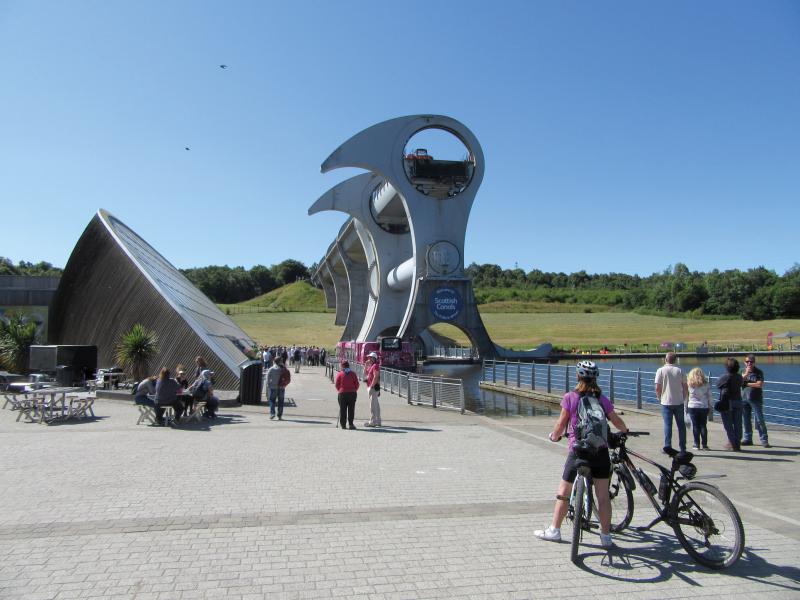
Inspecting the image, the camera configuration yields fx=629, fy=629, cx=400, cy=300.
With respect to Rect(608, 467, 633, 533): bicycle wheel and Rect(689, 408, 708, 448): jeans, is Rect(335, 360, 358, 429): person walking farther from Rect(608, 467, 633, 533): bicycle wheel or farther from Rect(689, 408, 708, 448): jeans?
Rect(608, 467, 633, 533): bicycle wheel

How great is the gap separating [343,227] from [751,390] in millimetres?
59451

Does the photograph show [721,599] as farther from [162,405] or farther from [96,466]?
[162,405]

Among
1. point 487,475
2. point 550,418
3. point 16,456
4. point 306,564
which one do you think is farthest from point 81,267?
point 306,564

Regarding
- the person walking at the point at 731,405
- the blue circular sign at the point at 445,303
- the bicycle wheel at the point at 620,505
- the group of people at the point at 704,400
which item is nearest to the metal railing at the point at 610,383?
the group of people at the point at 704,400

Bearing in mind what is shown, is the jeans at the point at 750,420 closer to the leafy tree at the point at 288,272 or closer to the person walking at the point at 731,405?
the person walking at the point at 731,405

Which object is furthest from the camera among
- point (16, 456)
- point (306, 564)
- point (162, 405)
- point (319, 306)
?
point (319, 306)

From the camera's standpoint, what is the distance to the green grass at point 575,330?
6506 cm

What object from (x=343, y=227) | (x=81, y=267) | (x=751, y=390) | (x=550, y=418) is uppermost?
(x=343, y=227)

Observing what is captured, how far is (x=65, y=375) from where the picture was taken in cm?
1733

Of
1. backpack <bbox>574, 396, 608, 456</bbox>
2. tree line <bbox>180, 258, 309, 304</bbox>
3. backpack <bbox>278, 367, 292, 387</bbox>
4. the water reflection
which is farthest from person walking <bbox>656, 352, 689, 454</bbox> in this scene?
tree line <bbox>180, 258, 309, 304</bbox>

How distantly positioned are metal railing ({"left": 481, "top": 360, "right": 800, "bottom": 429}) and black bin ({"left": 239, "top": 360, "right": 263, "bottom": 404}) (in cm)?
803

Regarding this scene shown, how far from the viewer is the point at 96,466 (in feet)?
26.2

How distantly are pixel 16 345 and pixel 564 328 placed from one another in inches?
2589

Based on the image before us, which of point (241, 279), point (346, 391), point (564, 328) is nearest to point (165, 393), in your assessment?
point (346, 391)
